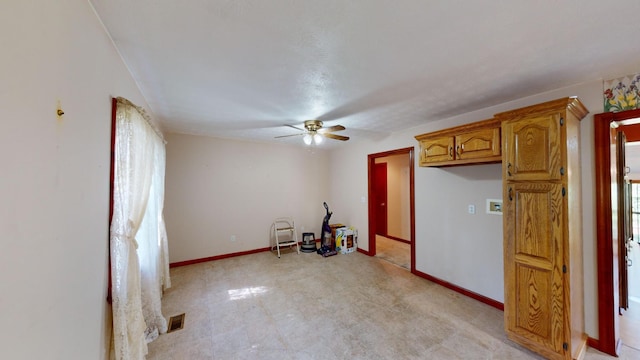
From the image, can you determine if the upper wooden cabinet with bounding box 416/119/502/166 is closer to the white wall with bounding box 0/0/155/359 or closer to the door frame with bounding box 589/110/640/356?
the door frame with bounding box 589/110/640/356

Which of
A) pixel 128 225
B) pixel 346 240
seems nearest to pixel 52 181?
pixel 128 225

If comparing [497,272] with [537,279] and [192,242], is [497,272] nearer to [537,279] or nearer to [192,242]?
[537,279]

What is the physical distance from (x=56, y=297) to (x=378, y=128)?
3565mm

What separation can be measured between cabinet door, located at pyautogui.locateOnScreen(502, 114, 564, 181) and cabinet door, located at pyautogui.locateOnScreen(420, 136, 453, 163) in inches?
22.1

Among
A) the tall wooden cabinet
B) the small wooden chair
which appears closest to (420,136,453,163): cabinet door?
the tall wooden cabinet

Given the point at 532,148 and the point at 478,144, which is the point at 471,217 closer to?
the point at 478,144

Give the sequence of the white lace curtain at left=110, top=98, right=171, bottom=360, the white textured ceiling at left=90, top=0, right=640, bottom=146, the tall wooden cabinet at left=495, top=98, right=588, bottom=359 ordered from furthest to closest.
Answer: the tall wooden cabinet at left=495, top=98, right=588, bottom=359 → the white lace curtain at left=110, top=98, right=171, bottom=360 → the white textured ceiling at left=90, top=0, right=640, bottom=146

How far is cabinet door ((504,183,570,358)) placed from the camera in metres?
1.80

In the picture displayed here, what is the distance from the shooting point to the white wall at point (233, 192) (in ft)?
13.2

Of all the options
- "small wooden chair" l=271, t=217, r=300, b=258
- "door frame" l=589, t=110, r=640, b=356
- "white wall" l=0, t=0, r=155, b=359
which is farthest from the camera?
"small wooden chair" l=271, t=217, r=300, b=258

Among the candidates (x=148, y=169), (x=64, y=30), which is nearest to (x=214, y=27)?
(x=64, y=30)

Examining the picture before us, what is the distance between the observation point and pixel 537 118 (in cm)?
188

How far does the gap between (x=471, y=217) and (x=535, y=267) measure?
41.2 inches

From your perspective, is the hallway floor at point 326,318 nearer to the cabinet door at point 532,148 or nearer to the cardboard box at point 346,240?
the cardboard box at point 346,240
